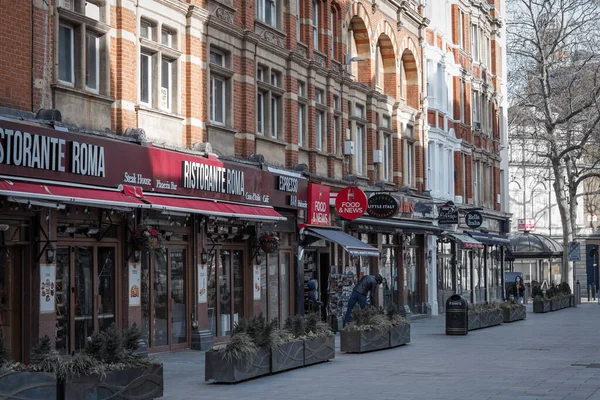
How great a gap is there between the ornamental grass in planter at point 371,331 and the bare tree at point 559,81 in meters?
27.1

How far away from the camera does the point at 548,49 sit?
51.1 meters

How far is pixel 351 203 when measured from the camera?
101 ft

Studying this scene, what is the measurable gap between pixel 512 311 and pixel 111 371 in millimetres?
24545

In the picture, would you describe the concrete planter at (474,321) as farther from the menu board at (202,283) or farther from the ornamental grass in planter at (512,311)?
the menu board at (202,283)

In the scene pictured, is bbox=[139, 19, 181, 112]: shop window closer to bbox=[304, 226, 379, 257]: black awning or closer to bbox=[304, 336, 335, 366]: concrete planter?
bbox=[304, 336, 335, 366]: concrete planter

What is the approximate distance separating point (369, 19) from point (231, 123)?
39.6 feet

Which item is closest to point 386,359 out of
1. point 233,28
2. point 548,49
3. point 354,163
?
point 233,28

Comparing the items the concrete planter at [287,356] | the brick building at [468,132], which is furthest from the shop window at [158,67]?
the brick building at [468,132]

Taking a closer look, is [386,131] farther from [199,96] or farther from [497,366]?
[497,366]

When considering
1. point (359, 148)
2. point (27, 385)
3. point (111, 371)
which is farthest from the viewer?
point (359, 148)

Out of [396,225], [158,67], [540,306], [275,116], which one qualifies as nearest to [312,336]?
[158,67]

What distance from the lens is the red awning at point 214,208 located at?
20812 mm

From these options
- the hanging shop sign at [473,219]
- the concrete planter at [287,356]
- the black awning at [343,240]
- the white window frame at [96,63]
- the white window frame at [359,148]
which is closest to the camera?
the concrete planter at [287,356]

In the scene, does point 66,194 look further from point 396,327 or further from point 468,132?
point 468,132
